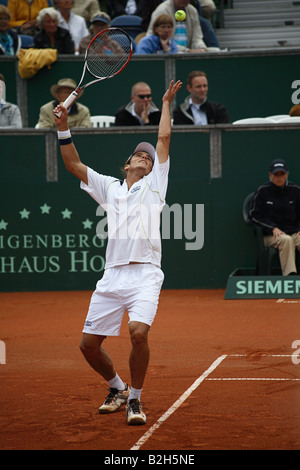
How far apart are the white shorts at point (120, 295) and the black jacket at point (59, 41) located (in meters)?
8.55

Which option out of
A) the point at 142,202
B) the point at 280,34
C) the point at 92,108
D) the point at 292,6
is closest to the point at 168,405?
the point at 142,202

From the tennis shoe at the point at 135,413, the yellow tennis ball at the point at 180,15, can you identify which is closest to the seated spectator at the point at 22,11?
the yellow tennis ball at the point at 180,15

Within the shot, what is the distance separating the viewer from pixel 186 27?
1338cm

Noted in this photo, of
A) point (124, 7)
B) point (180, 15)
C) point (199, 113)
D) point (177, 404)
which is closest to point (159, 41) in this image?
point (180, 15)

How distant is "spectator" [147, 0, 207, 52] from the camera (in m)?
13.1

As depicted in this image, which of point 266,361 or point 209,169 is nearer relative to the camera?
point 266,361

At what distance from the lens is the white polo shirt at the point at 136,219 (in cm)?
533

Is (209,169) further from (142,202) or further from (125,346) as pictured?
(142,202)

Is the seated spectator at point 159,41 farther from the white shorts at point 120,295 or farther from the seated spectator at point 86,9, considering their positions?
the white shorts at point 120,295

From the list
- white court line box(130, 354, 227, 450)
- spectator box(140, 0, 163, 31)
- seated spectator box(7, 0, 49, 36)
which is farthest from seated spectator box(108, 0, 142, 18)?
white court line box(130, 354, 227, 450)

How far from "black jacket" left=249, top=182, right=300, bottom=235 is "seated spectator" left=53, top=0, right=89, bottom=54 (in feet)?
16.4

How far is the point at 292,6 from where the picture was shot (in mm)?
17172

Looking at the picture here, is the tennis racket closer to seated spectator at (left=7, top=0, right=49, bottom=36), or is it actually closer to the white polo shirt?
the white polo shirt
